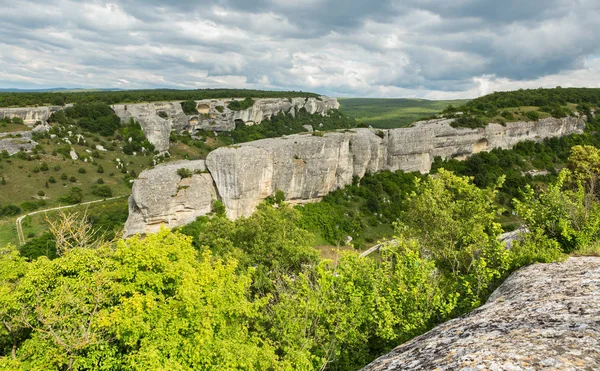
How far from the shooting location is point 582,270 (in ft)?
25.6

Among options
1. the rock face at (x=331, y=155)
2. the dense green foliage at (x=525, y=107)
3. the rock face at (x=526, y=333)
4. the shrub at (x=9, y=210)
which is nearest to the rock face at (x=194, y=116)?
the shrub at (x=9, y=210)

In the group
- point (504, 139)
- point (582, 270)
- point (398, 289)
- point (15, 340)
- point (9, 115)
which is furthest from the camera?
point (9, 115)

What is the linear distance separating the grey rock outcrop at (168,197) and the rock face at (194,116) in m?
32.3

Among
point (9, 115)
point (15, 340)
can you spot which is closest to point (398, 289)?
point (15, 340)

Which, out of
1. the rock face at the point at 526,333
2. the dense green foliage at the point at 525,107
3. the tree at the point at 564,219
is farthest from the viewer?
the dense green foliage at the point at 525,107

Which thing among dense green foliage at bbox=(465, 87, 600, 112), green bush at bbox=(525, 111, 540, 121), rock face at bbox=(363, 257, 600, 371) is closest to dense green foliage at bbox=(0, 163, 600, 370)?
rock face at bbox=(363, 257, 600, 371)

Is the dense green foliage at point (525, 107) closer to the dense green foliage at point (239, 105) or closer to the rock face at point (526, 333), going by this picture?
the dense green foliage at point (239, 105)

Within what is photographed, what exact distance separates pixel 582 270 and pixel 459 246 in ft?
16.2

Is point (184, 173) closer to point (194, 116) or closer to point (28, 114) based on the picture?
point (194, 116)

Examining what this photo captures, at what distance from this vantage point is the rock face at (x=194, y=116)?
204 ft

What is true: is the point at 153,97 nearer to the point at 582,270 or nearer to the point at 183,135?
the point at 183,135

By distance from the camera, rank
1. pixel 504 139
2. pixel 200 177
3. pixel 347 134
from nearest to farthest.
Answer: pixel 200 177, pixel 347 134, pixel 504 139

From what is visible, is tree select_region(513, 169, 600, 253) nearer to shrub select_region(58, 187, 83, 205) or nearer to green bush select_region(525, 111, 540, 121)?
shrub select_region(58, 187, 83, 205)

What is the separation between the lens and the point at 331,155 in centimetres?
4181
